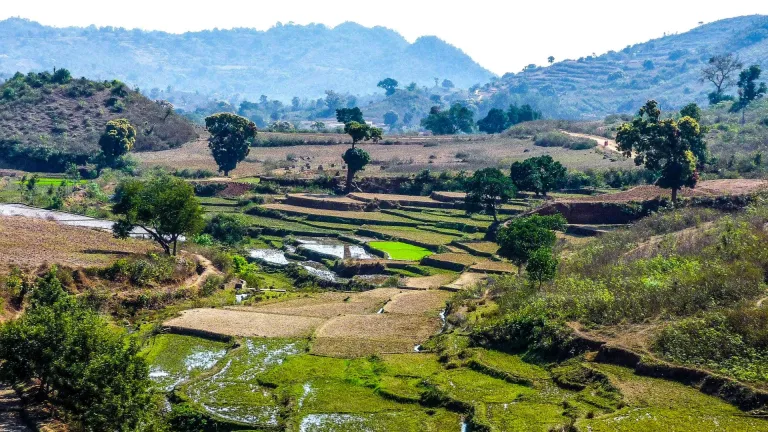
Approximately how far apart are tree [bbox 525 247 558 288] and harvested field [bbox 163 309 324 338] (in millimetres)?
8249

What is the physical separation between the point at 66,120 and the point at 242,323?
6676cm

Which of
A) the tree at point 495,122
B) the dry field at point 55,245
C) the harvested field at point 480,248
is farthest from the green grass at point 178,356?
the tree at point 495,122

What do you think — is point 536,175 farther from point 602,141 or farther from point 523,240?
point 602,141

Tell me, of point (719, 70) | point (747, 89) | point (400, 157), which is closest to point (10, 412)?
point (400, 157)

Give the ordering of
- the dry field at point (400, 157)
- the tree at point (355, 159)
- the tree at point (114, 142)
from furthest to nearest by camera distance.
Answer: the tree at point (114, 142)
the dry field at point (400, 157)
the tree at point (355, 159)

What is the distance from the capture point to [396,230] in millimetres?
58719

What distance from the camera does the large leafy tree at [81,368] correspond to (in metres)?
21.0

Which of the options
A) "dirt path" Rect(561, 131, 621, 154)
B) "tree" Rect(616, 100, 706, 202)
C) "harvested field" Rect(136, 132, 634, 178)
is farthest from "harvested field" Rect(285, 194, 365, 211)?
"dirt path" Rect(561, 131, 621, 154)

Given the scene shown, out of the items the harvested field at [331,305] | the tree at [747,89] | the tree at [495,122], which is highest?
the tree at [747,89]

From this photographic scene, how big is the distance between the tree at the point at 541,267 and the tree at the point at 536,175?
24701mm

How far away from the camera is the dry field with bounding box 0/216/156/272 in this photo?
118ft

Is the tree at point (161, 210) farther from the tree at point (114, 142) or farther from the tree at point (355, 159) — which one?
the tree at point (114, 142)

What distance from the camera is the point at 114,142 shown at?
8019cm

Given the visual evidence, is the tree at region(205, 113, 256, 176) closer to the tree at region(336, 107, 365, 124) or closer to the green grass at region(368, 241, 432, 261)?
the tree at region(336, 107, 365, 124)
